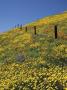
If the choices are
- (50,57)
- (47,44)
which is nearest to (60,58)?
(50,57)

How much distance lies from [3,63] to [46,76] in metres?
7.87

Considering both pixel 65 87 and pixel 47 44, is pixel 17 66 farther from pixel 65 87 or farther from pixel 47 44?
pixel 47 44

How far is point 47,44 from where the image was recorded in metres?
40.9

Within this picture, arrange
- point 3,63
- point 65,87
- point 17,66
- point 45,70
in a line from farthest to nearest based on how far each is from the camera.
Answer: point 3,63 → point 17,66 → point 45,70 → point 65,87

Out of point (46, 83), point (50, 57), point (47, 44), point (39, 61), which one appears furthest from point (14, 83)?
point (47, 44)

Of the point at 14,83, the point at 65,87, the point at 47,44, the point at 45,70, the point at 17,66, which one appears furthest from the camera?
the point at 47,44

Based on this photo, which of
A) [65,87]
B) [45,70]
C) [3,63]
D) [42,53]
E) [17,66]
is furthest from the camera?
[42,53]

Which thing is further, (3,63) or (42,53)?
(42,53)

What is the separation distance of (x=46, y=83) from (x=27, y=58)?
9792 millimetres

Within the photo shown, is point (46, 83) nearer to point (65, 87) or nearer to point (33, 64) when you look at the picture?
point (65, 87)

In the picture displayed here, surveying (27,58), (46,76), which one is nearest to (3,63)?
(27,58)

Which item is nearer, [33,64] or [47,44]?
[33,64]

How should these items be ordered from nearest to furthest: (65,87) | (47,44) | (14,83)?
(65,87) → (14,83) → (47,44)

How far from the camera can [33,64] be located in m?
29.0
